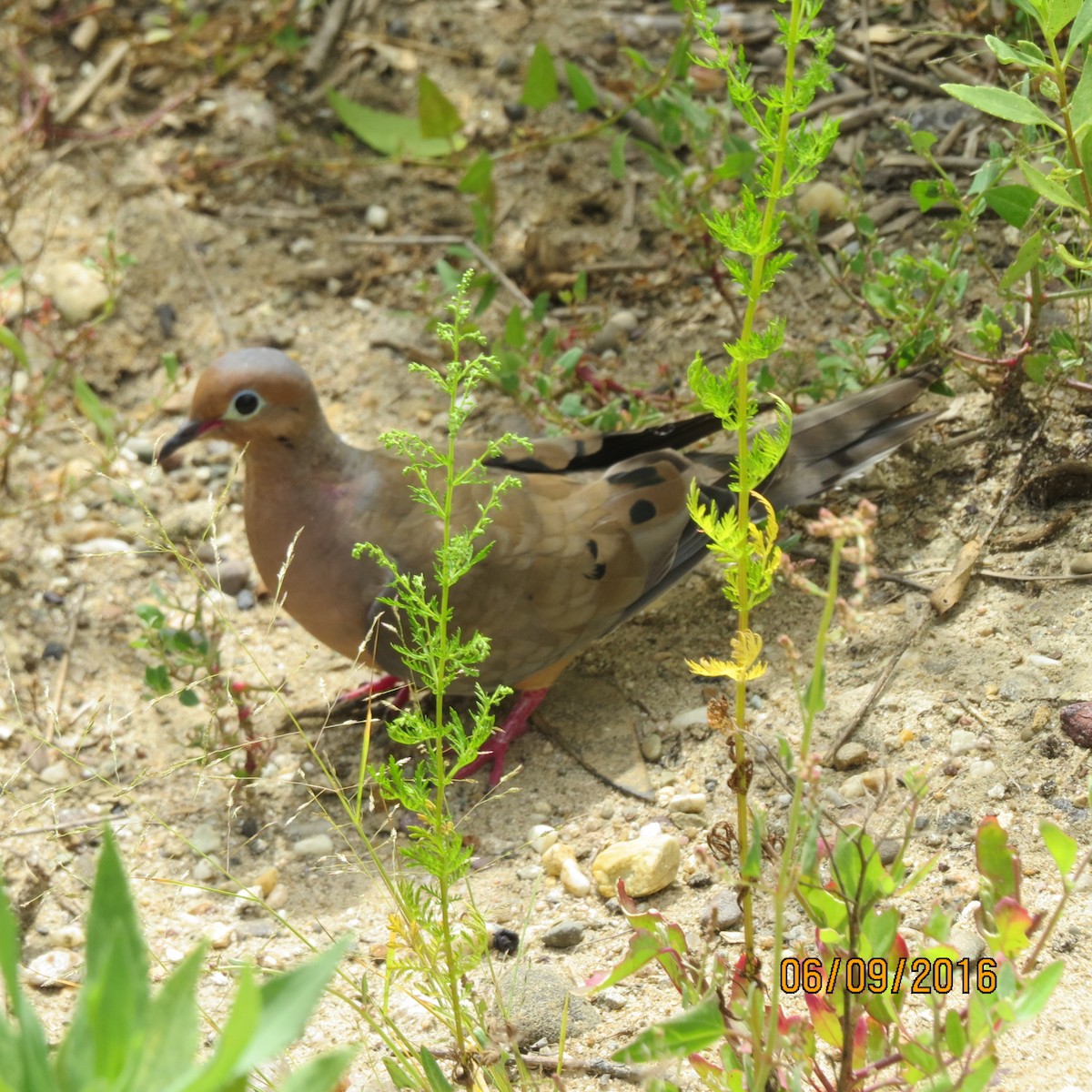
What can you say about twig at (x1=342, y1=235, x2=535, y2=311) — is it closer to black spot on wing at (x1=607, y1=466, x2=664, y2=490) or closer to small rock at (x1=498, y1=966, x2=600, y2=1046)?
black spot on wing at (x1=607, y1=466, x2=664, y2=490)

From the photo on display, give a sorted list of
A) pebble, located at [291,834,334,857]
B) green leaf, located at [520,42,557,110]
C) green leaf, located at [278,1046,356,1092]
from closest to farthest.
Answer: green leaf, located at [278,1046,356,1092] → pebble, located at [291,834,334,857] → green leaf, located at [520,42,557,110]

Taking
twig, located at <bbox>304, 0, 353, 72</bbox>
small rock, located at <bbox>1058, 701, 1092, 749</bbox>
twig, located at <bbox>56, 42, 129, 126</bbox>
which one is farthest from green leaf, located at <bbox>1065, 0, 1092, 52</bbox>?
twig, located at <bbox>56, 42, 129, 126</bbox>

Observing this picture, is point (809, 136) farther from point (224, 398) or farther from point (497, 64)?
point (497, 64)

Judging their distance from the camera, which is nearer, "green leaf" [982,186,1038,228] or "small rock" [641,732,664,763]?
"green leaf" [982,186,1038,228]

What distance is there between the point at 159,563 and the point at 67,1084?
2862 mm

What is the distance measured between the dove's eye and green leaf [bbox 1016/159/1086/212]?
6.49 feet

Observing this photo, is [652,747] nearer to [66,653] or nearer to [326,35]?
[66,653]

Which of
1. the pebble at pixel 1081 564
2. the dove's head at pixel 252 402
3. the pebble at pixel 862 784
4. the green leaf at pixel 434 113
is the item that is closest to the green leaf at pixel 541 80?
the green leaf at pixel 434 113

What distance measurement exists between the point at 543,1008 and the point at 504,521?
1.39 m

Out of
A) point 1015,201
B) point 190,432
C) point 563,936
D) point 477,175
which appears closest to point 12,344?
point 190,432

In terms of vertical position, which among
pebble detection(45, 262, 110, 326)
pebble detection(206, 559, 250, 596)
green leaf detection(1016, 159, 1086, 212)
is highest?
green leaf detection(1016, 159, 1086, 212)

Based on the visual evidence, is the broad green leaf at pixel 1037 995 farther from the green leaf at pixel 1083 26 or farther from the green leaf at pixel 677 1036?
the green leaf at pixel 1083 26

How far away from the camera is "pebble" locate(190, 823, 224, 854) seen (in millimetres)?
3385

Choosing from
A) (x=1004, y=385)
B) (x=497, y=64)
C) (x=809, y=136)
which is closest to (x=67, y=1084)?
(x=809, y=136)
